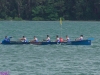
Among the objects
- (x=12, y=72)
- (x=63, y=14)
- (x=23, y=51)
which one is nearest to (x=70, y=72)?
(x=12, y=72)

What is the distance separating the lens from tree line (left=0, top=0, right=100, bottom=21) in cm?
14338

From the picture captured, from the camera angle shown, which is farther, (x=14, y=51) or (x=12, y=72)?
(x=14, y=51)

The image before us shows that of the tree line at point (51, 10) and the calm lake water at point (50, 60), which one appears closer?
the calm lake water at point (50, 60)

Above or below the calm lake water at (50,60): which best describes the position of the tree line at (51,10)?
above

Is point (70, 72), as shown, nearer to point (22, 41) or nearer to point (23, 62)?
point (23, 62)

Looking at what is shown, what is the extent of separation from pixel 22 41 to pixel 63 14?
268 ft

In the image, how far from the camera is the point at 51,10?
14575cm

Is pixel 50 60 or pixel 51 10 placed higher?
pixel 51 10

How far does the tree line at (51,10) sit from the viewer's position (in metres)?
143

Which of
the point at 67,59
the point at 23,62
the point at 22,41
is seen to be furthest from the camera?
the point at 22,41

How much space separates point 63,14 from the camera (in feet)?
476

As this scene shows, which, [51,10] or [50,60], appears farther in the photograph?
[51,10]

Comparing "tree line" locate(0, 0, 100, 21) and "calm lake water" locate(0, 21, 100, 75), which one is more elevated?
"tree line" locate(0, 0, 100, 21)

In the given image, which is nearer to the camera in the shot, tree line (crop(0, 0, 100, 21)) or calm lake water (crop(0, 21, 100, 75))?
calm lake water (crop(0, 21, 100, 75))
